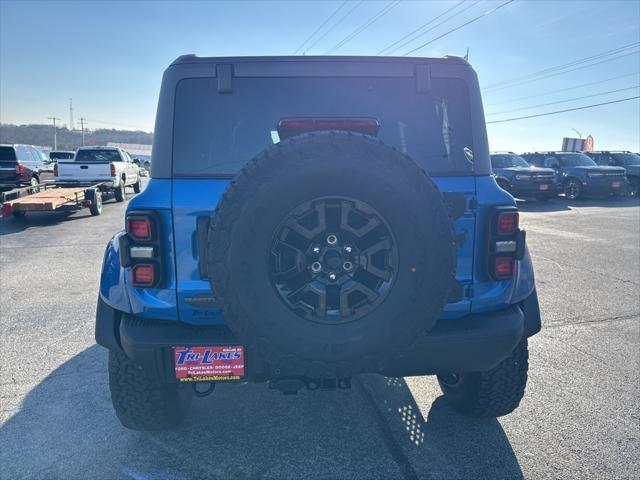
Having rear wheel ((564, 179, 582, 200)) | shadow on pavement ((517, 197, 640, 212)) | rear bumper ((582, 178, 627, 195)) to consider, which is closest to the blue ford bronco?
shadow on pavement ((517, 197, 640, 212))

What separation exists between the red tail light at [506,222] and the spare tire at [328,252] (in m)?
0.53

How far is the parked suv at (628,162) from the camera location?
18.8m

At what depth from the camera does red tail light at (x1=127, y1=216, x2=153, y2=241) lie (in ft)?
6.70

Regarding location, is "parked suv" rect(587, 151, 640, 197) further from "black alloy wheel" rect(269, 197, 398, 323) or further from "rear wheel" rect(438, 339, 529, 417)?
"black alloy wheel" rect(269, 197, 398, 323)

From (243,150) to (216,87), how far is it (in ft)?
1.19

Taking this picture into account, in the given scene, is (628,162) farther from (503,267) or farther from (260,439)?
(260,439)

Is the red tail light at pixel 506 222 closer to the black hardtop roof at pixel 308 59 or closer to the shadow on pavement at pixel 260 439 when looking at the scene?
the black hardtop roof at pixel 308 59

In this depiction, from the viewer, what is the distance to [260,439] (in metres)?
2.57

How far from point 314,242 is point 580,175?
727 inches

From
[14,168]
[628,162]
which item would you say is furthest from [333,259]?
[628,162]

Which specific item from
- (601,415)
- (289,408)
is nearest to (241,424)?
(289,408)

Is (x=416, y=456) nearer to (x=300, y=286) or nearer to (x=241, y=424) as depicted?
(x=241, y=424)

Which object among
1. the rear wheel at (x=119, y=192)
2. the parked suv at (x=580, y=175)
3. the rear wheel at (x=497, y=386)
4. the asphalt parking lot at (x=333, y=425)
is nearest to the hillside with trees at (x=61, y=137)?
the rear wheel at (x=119, y=192)

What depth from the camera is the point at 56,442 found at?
2531mm
